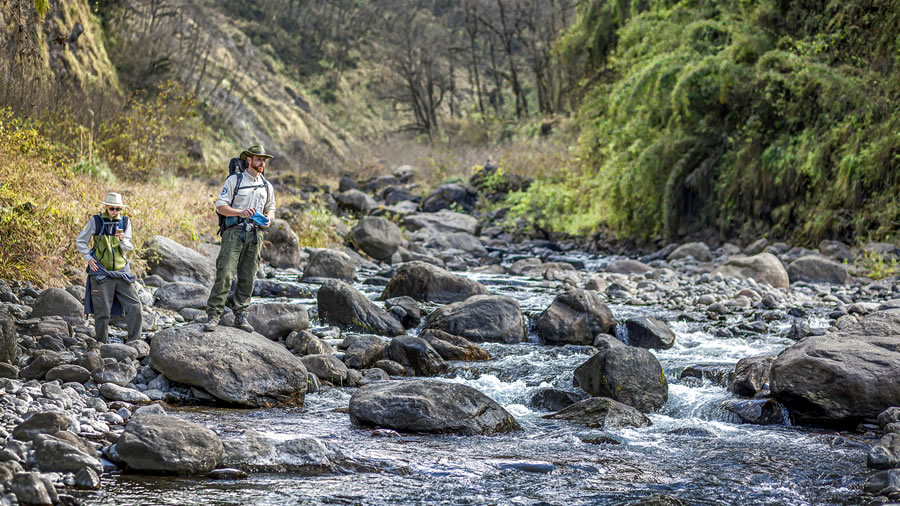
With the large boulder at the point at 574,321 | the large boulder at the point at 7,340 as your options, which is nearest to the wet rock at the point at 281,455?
the large boulder at the point at 7,340

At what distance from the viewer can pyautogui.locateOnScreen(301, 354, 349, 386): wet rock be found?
6.77m

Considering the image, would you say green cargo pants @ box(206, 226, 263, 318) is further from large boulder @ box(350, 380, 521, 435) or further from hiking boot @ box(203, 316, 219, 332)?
large boulder @ box(350, 380, 521, 435)

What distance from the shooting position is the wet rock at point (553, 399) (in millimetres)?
6348

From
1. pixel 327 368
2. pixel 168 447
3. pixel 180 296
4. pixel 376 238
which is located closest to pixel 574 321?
pixel 327 368

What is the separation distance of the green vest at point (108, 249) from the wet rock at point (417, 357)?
257cm

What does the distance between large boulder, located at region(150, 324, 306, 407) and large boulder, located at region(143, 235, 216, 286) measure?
4020 mm

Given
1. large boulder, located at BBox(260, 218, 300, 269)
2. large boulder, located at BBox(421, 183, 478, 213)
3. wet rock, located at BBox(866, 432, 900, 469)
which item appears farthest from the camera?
large boulder, located at BBox(421, 183, 478, 213)

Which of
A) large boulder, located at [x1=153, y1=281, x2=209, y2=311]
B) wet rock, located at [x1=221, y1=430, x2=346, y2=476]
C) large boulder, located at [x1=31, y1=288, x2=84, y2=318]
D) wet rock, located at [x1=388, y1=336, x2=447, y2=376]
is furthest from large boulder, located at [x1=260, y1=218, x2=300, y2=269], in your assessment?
wet rock, located at [x1=221, y1=430, x2=346, y2=476]

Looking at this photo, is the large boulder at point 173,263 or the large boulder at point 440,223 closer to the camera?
the large boulder at point 173,263

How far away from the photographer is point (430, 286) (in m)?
10.4

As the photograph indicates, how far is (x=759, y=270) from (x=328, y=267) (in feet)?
21.3

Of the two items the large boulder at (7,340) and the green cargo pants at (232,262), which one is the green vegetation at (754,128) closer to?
the green cargo pants at (232,262)

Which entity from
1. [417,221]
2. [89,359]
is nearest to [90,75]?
[417,221]

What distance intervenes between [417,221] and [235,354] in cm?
1400
